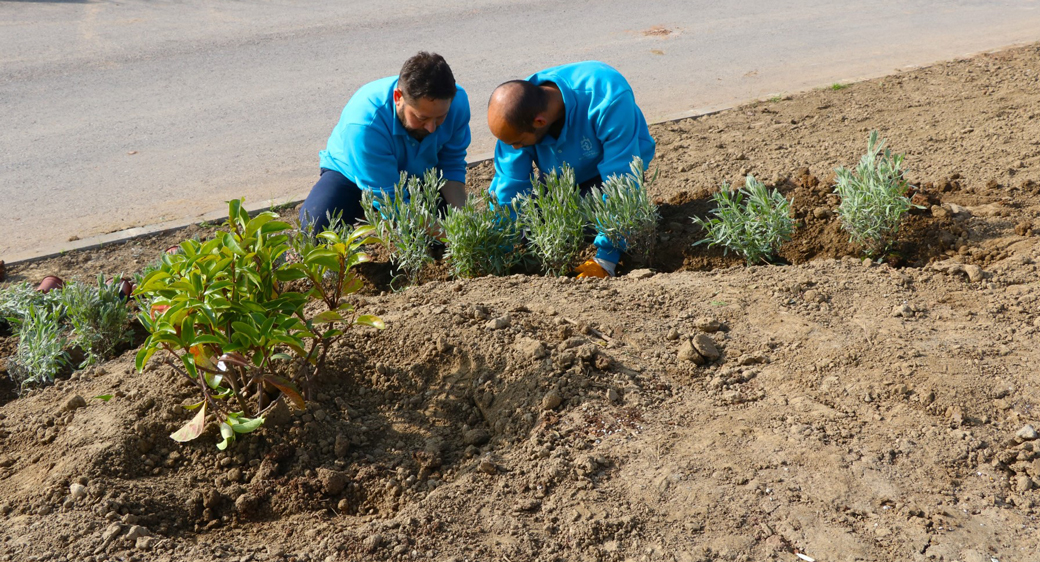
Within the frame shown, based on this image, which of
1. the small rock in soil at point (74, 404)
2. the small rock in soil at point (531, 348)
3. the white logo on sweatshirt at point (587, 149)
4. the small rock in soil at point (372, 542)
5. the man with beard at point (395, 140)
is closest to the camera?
the small rock in soil at point (372, 542)

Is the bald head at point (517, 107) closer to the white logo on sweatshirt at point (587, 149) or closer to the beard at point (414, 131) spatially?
the white logo on sweatshirt at point (587, 149)

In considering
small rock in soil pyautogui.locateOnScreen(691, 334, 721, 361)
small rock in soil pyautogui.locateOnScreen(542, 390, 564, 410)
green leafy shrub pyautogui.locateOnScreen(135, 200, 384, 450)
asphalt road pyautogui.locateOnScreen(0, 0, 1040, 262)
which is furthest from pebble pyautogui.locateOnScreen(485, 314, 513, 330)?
asphalt road pyautogui.locateOnScreen(0, 0, 1040, 262)

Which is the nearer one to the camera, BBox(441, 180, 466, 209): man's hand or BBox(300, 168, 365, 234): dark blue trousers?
BBox(300, 168, 365, 234): dark blue trousers

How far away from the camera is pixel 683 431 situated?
9.10 feet

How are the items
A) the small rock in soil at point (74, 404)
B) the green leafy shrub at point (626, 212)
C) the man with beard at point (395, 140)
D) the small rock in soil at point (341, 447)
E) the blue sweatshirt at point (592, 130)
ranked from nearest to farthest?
the small rock in soil at point (341, 447)
the small rock in soil at point (74, 404)
the green leafy shrub at point (626, 212)
the man with beard at point (395, 140)
the blue sweatshirt at point (592, 130)

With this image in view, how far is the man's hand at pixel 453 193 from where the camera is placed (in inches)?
205

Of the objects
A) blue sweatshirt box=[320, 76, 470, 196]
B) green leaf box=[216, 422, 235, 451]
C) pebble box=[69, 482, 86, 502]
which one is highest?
blue sweatshirt box=[320, 76, 470, 196]

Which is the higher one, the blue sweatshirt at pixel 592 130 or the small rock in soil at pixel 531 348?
the blue sweatshirt at pixel 592 130

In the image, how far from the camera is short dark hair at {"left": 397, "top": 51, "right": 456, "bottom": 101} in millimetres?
4316

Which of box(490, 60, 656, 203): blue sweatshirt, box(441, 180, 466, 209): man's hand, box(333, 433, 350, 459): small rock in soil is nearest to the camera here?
box(333, 433, 350, 459): small rock in soil

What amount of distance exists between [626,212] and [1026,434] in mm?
1971

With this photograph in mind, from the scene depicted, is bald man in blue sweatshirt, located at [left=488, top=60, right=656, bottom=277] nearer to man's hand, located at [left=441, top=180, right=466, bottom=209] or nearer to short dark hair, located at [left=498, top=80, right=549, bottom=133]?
short dark hair, located at [left=498, top=80, right=549, bottom=133]

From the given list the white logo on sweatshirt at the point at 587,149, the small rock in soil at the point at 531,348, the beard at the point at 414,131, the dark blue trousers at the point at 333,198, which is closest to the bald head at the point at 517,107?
the white logo on sweatshirt at the point at 587,149

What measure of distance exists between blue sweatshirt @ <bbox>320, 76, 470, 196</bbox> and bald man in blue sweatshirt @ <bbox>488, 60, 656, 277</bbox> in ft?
1.32
